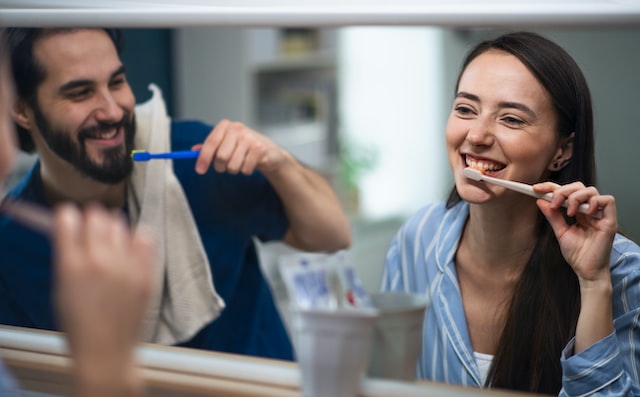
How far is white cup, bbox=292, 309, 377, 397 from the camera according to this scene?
71cm

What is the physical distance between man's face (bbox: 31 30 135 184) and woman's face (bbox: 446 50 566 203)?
1.60 ft

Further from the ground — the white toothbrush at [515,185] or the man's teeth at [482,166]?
the man's teeth at [482,166]

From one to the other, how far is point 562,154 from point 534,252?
119 mm

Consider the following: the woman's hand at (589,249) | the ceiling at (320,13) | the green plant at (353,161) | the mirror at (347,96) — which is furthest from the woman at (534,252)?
the green plant at (353,161)

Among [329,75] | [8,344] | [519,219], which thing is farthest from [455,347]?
[329,75]

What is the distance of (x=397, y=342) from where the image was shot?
776mm

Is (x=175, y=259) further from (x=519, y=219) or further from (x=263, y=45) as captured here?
(x=263, y=45)

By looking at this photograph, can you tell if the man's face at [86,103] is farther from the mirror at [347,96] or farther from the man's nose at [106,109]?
the mirror at [347,96]

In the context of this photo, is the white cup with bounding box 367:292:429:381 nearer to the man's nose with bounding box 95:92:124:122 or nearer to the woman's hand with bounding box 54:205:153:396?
the woman's hand with bounding box 54:205:153:396

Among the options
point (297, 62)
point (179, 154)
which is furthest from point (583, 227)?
point (297, 62)

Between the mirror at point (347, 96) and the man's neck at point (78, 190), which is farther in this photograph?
the mirror at point (347, 96)

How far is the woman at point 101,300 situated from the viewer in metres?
0.53

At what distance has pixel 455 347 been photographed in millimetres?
1004

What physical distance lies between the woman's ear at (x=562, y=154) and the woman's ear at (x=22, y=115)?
28.3 inches
